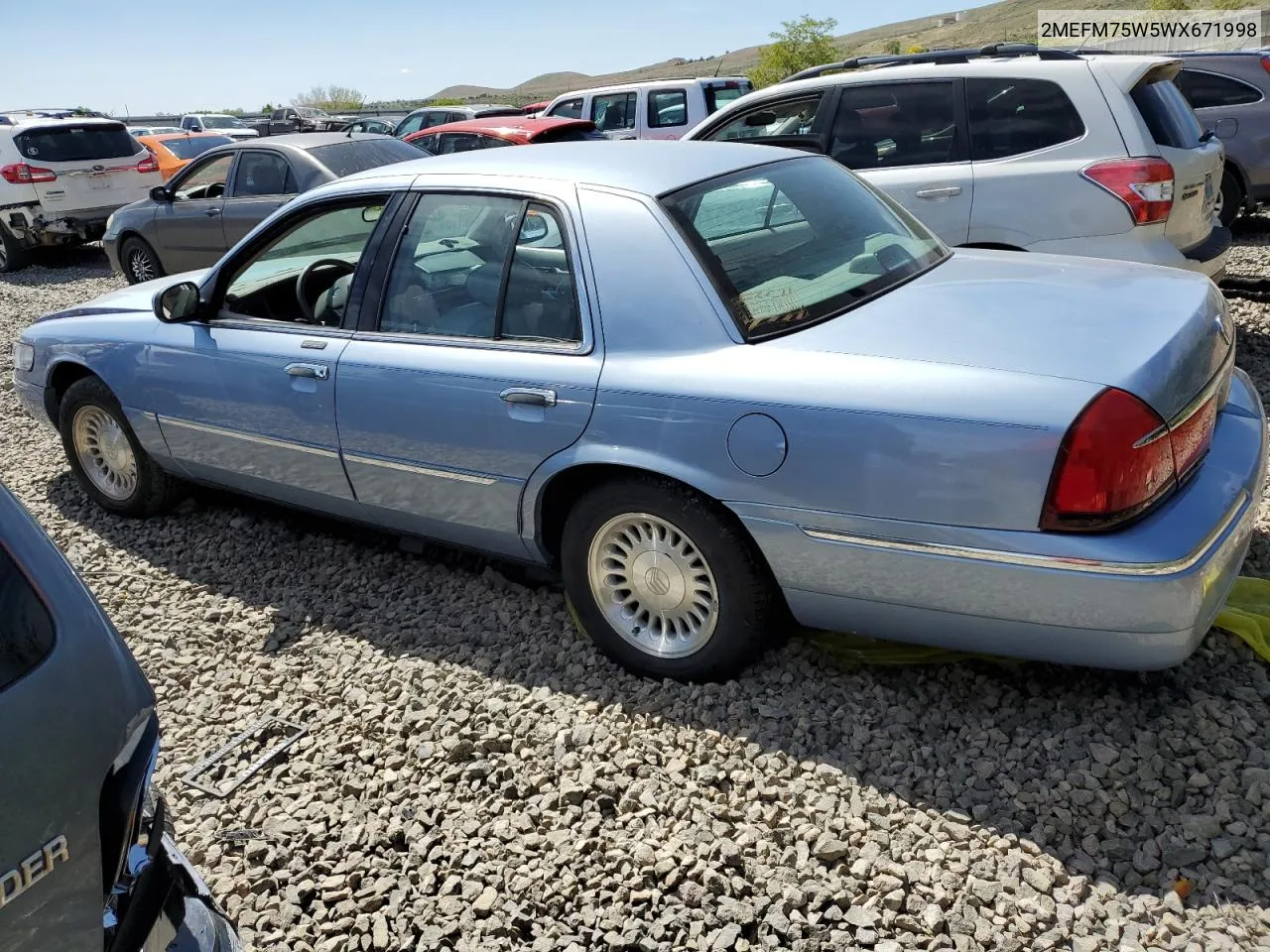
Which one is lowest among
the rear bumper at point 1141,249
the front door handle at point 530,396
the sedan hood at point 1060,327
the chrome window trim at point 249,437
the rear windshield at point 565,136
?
the chrome window trim at point 249,437

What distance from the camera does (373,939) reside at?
2646 mm

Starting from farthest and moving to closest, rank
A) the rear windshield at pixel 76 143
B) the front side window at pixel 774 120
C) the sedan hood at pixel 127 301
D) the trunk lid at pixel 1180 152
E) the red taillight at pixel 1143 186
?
the rear windshield at pixel 76 143, the front side window at pixel 774 120, the trunk lid at pixel 1180 152, the red taillight at pixel 1143 186, the sedan hood at pixel 127 301

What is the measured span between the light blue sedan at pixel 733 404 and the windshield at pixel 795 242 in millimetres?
13

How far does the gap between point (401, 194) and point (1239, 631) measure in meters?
3.17

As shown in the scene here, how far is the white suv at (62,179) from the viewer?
13562 millimetres

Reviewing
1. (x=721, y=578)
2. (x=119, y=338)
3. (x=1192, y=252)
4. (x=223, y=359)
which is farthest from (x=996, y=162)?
(x=119, y=338)

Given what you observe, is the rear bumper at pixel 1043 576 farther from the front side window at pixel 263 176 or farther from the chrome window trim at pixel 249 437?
the front side window at pixel 263 176

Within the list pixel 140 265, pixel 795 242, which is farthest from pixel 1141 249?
pixel 140 265

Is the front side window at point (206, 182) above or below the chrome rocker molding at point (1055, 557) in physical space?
above

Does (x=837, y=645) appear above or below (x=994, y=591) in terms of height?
below

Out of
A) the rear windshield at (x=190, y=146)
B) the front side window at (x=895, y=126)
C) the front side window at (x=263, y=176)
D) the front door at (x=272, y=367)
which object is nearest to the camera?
the front door at (x=272, y=367)

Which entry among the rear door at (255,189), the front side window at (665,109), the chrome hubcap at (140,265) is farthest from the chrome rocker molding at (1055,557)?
the front side window at (665,109)

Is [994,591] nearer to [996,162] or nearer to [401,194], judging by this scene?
[401,194]

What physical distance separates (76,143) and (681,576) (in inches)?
541
